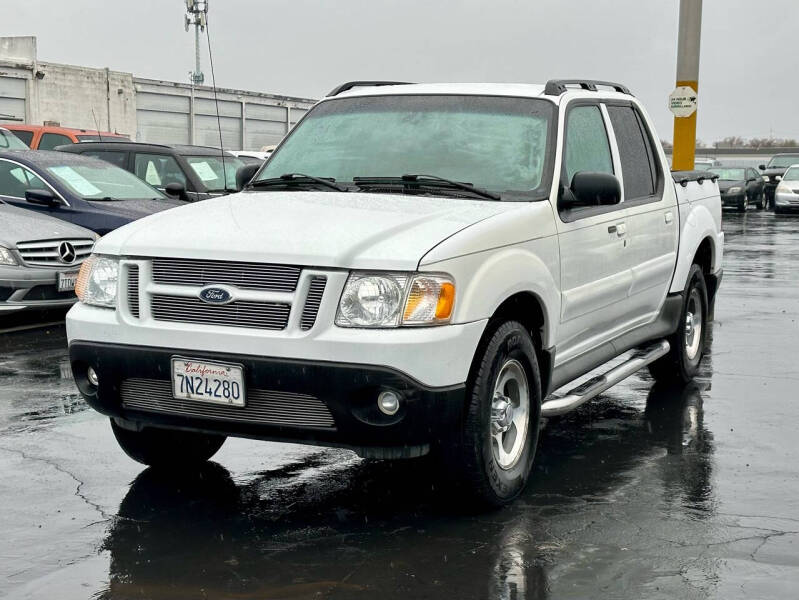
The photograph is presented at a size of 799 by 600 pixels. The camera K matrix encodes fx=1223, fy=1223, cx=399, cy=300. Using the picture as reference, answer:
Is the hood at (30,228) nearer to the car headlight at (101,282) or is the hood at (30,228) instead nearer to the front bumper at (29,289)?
the front bumper at (29,289)

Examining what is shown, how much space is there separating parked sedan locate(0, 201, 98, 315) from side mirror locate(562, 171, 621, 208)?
241 inches

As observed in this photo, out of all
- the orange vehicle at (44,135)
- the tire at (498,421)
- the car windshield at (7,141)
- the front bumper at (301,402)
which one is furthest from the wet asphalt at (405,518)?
the orange vehicle at (44,135)

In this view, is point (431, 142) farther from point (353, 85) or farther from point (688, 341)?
point (688, 341)

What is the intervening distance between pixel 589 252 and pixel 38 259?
20.4 feet

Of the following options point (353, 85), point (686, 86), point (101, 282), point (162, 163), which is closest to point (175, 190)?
point (162, 163)

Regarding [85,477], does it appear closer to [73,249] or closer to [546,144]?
[546,144]

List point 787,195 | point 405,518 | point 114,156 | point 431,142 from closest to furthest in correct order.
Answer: point 405,518, point 431,142, point 114,156, point 787,195

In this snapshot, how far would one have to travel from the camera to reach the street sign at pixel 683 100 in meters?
17.3

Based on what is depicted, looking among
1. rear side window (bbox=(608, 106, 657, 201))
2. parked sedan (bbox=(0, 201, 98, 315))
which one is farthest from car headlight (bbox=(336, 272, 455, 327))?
parked sedan (bbox=(0, 201, 98, 315))

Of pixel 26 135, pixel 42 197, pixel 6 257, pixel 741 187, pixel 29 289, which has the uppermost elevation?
A: pixel 26 135

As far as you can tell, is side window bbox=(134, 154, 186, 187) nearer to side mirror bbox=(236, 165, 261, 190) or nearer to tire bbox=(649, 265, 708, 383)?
tire bbox=(649, 265, 708, 383)

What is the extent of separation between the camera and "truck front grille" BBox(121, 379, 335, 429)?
489 cm

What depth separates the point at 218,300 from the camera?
4984 millimetres

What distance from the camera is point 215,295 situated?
4.99m
